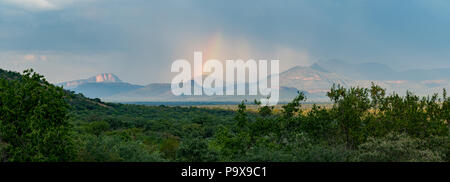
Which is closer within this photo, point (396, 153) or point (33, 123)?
point (33, 123)

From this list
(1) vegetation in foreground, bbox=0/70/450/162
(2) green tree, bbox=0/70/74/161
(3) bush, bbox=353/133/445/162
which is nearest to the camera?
(2) green tree, bbox=0/70/74/161

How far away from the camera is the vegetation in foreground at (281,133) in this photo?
19281 millimetres

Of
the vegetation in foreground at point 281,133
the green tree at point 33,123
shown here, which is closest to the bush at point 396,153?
the vegetation in foreground at point 281,133

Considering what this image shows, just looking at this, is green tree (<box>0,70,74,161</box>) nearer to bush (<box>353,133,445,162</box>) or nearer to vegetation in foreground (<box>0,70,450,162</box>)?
vegetation in foreground (<box>0,70,450,162</box>)

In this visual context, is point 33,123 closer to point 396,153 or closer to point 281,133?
point 281,133

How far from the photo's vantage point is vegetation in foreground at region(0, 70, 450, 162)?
19281 mm

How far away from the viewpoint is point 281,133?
2670 cm

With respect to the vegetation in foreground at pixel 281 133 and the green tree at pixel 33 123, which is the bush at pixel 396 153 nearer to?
the vegetation in foreground at pixel 281 133

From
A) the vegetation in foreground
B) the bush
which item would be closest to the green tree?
the vegetation in foreground

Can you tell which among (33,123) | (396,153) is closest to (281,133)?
(396,153)

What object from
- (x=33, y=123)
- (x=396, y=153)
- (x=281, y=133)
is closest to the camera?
(x=33, y=123)

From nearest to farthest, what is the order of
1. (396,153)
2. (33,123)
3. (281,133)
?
(33,123), (396,153), (281,133)
